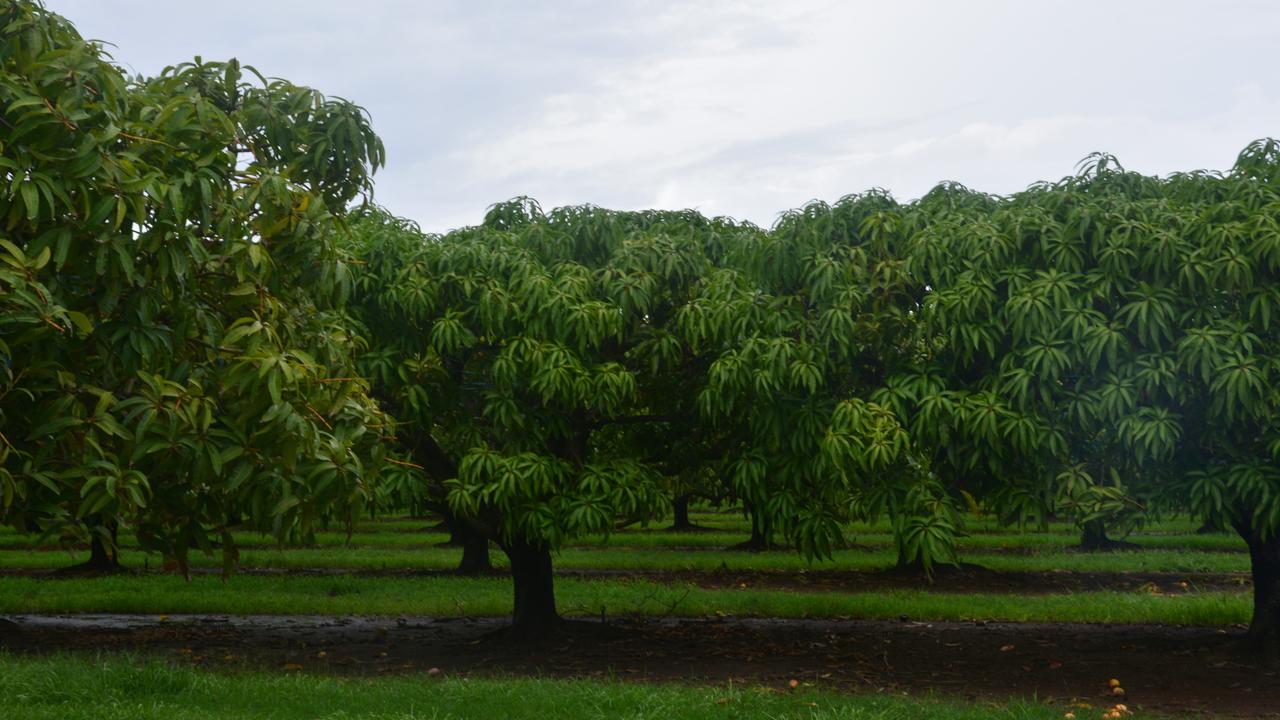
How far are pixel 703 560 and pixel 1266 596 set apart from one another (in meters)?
13.3

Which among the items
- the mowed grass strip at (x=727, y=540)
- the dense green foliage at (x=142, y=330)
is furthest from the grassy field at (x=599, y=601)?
the dense green foliage at (x=142, y=330)

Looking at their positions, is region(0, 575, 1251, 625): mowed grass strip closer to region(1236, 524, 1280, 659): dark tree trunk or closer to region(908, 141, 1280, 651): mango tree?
region(1236, 524, 1280, 659): dark tree trunk

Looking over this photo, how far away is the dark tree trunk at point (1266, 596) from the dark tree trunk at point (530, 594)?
22.5 ft

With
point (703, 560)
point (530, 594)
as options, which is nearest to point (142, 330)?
point (530, 594)

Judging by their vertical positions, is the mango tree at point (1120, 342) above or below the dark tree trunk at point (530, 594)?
above

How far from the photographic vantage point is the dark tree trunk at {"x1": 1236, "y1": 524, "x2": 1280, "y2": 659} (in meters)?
10.2

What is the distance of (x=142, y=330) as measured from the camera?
16.2ft

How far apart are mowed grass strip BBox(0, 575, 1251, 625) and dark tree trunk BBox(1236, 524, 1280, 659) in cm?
301

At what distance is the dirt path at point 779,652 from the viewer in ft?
31.4

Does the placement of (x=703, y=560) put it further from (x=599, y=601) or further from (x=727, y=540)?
(x=599, y=601)

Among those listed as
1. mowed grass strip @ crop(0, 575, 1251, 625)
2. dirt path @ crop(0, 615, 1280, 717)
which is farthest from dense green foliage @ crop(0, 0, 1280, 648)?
mowed grass strip @ crop(0, 575, 1251, 625)

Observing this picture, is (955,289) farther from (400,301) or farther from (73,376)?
(73,376)

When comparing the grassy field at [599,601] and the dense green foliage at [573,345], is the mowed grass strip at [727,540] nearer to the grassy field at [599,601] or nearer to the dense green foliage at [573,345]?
the grassy field at [599,601]

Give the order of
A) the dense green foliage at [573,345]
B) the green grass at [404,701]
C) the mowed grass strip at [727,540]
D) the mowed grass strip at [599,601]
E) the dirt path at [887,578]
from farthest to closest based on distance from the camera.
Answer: the mowed grass strip at [727,540] → the dirt path at [887,578] → the mowed grass strip at [599,601] → the green grass at [404,701] → the dense green foliage at [573,345]
